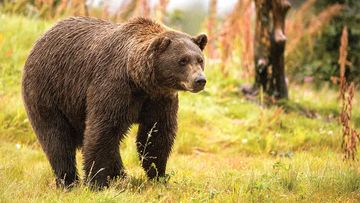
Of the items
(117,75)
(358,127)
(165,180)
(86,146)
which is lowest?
(358,127)

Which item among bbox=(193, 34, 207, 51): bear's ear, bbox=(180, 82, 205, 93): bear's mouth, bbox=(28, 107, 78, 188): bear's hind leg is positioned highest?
bbox=(193, 34, 207, 51): bear's ear

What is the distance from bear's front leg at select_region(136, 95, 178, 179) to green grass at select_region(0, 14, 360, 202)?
18cm

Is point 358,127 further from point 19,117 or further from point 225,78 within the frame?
point 19,117

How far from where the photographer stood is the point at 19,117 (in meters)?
8.07

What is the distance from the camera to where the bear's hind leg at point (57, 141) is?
5.92 m

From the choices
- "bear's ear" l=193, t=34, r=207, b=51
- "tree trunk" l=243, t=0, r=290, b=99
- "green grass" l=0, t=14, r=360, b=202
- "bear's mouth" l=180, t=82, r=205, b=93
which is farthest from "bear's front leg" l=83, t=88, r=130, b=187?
"tree trunk" l=243, t=0, r=290, b=99

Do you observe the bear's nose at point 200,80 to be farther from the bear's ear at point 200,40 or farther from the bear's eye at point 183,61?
the bear's ear at point 200,40

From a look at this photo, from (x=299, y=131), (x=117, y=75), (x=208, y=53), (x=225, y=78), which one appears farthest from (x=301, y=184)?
(x=208, y=53)

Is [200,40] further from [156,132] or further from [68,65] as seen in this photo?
[68,65]

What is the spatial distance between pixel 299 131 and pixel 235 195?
162 inches

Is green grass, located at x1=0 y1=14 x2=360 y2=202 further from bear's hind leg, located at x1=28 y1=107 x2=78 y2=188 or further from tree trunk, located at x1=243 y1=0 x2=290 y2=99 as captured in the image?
tree trunk, located at x1=243 y1=0 x2=290 y2=99

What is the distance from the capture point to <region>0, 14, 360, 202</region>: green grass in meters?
5.35

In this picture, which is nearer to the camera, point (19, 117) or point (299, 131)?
point (19, 117)

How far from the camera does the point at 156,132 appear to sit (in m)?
5.87
